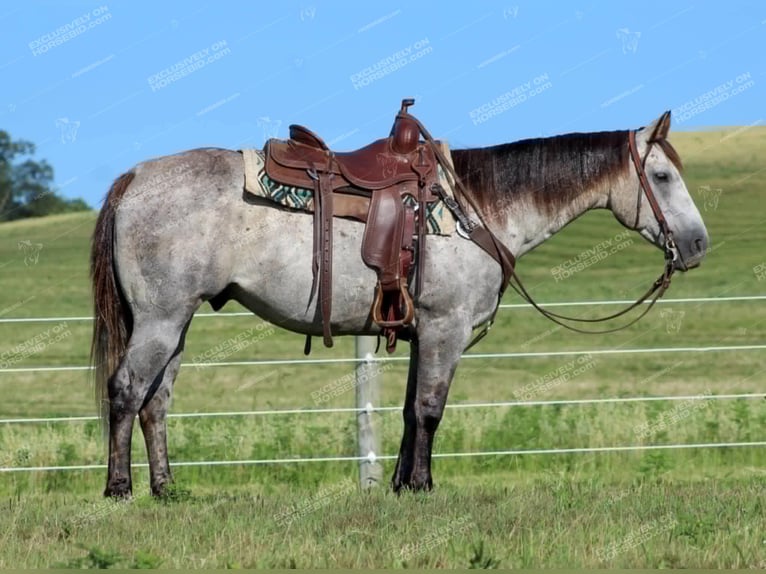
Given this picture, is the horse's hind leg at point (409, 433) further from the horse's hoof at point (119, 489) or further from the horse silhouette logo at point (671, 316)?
the horse silhouette logo at point (671, 316)

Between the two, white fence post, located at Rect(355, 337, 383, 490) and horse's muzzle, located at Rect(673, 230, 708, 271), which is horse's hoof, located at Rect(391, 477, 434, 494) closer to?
white fence post, located at Rect(355, 337, 383, 490)

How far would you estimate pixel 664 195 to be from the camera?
6906mm

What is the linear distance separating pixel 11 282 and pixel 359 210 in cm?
2893

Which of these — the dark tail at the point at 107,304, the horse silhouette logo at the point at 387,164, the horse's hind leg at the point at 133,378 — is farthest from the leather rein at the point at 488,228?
the dark tail at the point at 107,304

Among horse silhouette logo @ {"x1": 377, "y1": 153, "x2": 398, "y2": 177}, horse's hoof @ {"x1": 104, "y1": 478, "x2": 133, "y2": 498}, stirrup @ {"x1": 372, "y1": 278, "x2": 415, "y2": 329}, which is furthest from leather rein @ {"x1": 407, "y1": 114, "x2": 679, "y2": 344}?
horse's hoof @ {"x1": 104, "y1": 478, "x2": 133, "y2": 498}

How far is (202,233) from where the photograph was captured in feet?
20.8

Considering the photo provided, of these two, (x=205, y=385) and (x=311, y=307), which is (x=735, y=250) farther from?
(x=311, y=307)

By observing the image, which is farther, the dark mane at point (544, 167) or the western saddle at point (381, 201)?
the dark mane at point (544, 167)

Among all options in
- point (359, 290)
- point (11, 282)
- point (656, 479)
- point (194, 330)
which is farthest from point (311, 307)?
point (11, 282)

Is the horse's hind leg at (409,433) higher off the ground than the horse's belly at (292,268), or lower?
lower

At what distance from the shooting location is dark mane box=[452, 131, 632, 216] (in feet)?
22.5

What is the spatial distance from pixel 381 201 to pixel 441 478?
3.17 m

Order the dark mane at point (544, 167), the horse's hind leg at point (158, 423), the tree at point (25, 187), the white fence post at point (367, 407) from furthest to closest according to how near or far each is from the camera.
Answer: the tree at point (25, 187), the white fence post at point (367, 407), the dark mane at point (544, 167), the horse's hind leg at point (158, 423)

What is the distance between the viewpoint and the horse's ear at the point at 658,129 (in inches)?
270
